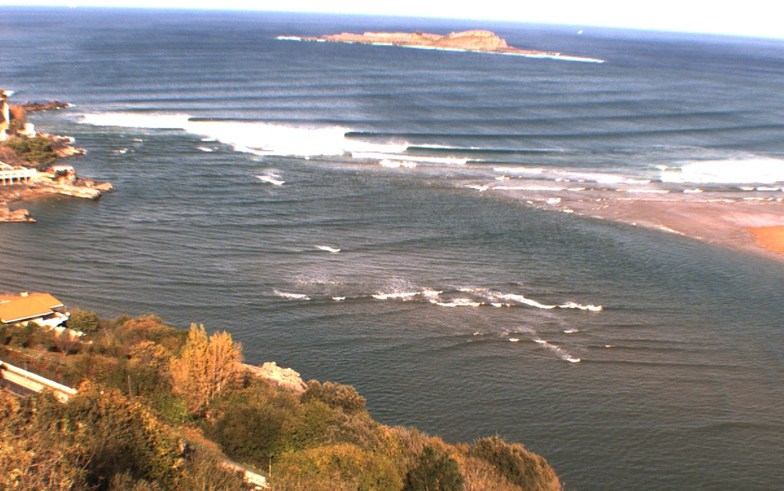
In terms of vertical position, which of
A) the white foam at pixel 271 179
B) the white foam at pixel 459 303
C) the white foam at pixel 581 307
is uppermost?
the white foam at pixel 271 179

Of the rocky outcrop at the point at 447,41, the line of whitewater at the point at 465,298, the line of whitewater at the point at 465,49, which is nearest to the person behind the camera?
the line of whitewater at the point at 465,298

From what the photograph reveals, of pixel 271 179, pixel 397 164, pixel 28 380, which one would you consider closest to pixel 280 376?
pixel 28 380

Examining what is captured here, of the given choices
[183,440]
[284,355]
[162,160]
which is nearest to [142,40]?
[162,160]

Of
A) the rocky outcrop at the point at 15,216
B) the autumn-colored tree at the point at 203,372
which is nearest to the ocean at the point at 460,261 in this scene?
the rocky outcrop at the point at 15,216

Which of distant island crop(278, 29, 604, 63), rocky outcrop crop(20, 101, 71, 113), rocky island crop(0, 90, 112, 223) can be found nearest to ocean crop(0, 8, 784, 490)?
rocky island crop(0, 90, 112, 223)

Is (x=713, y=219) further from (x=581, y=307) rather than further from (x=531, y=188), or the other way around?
(x=581, y=307)

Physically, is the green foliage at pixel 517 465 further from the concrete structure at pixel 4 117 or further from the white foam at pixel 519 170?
the concrete structure at pixel 4 117
